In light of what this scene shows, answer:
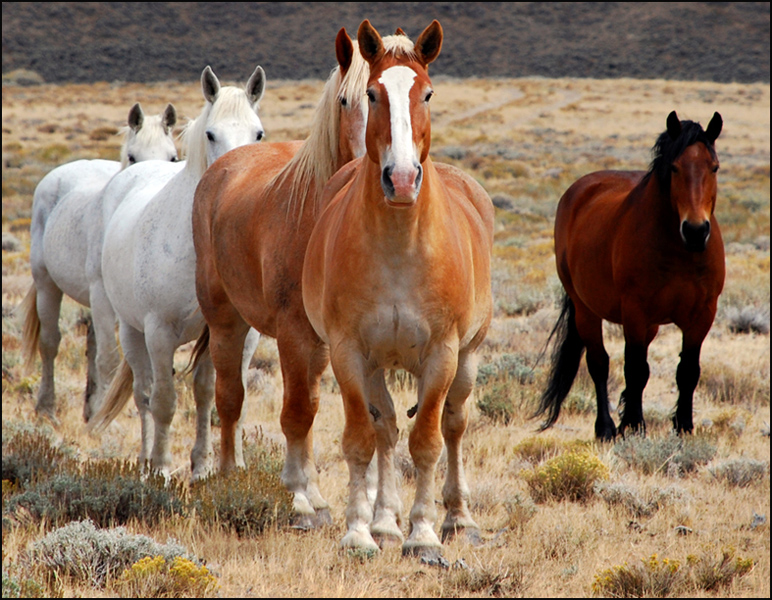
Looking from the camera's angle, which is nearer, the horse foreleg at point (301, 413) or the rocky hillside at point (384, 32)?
the horse foreleg at point (301, 413)

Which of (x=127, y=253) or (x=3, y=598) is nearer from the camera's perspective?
(x=3, y=598)

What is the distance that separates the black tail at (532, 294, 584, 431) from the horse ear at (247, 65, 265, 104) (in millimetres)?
3157

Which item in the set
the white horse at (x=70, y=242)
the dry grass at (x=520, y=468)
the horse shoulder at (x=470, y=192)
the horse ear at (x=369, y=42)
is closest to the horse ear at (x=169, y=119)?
the white horse at (x=70, y=242)

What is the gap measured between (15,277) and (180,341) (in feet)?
25.7

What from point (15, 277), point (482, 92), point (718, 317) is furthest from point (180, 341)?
point (482, 92)

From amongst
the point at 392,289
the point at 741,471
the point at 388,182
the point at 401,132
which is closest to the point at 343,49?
the point at 401,132

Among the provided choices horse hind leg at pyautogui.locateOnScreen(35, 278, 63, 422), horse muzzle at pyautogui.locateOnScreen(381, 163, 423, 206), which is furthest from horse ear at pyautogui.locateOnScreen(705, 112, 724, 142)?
horse hind leg at pyautogui.locateOnScreen(35, 278, 63, 422)

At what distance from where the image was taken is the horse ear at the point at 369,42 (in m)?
3.30

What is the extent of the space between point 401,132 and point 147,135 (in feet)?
16.5

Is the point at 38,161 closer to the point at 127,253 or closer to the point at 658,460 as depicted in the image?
the point at 127,253

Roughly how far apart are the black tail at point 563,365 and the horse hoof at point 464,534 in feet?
7.12

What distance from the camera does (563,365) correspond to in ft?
21.7

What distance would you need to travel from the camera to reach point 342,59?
3.77m

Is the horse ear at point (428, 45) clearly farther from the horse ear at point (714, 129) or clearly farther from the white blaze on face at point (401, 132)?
the horse ear at point (714, 129)
